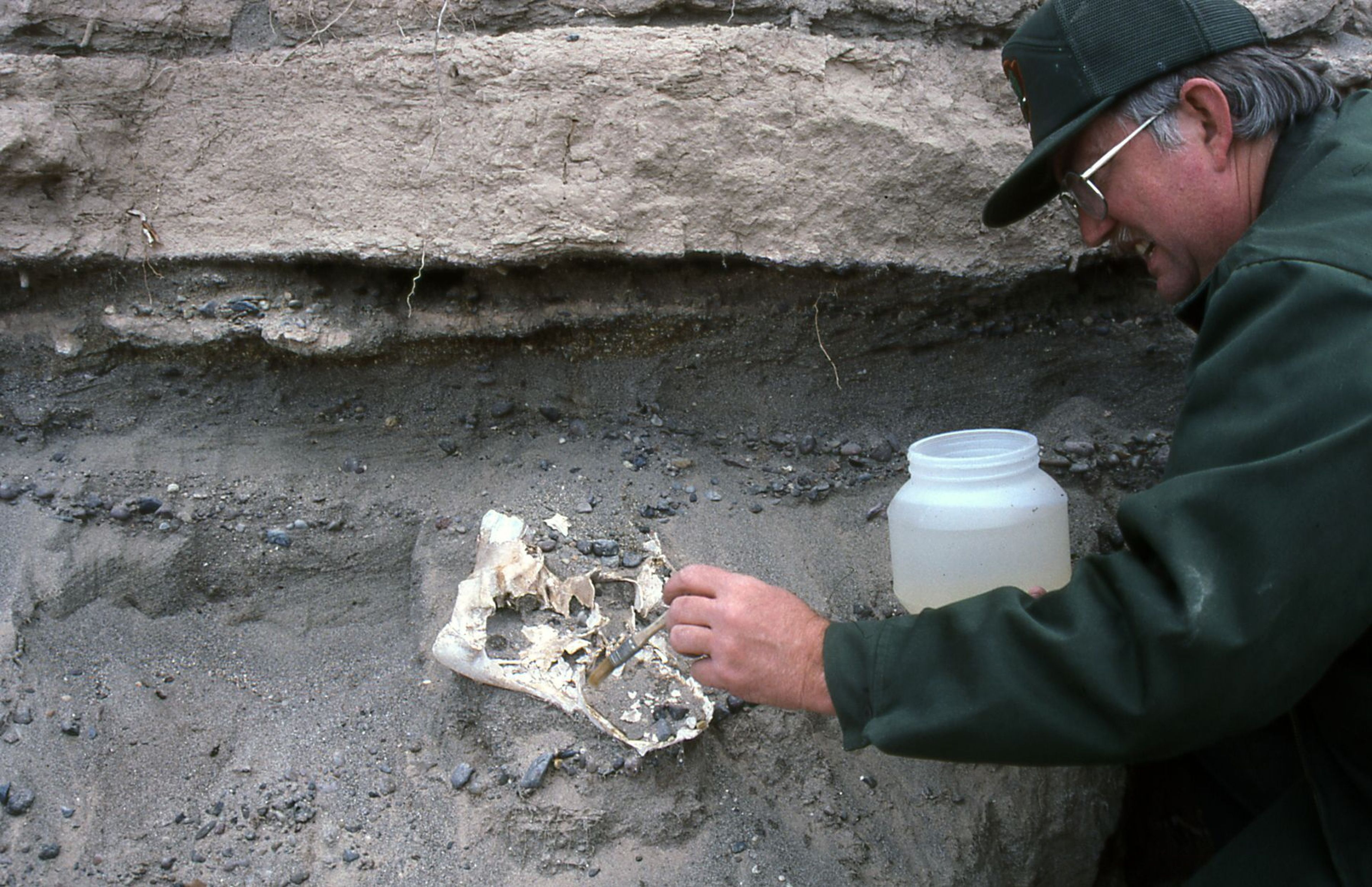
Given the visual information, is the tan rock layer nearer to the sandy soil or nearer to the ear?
the sandy soil

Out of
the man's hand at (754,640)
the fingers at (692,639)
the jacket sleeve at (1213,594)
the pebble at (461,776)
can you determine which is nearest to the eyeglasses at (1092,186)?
the jacket sleeve at (1213,594)

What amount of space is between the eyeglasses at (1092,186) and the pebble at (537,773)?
4.68 ft

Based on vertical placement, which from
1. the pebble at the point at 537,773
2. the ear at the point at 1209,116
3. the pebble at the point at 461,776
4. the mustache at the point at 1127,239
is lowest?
the pebble at the point at 461,776

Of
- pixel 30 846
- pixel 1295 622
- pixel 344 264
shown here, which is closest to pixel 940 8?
pixel 344 264

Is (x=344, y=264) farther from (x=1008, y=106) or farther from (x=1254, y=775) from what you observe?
(x=1254, y=775)

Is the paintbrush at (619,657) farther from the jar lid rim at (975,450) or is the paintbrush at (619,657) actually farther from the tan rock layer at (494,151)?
the tan rock layer at (494,151)

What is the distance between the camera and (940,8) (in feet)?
8.16

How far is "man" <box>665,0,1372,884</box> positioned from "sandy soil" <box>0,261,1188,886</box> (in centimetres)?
59

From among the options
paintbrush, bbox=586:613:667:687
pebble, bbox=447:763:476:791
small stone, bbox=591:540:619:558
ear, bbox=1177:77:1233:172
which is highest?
ear, bbox=1177:77:1233:172

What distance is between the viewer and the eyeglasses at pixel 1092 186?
1.63 metres

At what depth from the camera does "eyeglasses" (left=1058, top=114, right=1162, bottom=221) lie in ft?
5.34

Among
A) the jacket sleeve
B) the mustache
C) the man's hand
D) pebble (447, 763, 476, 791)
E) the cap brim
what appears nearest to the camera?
the jacket sleeve

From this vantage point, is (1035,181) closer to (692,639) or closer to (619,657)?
(692,639)

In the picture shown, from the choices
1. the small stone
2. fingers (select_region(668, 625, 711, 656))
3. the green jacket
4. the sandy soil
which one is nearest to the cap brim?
the green jacket
